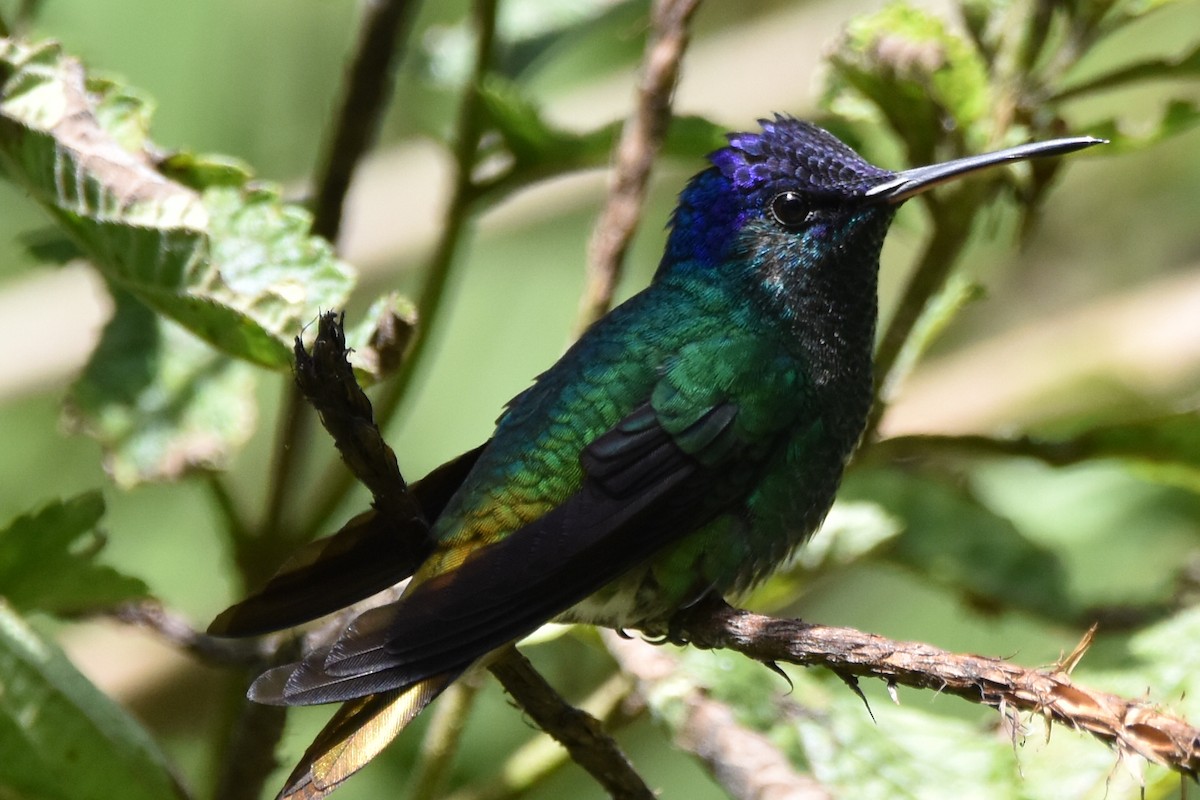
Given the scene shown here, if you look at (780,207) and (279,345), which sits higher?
(279,345)

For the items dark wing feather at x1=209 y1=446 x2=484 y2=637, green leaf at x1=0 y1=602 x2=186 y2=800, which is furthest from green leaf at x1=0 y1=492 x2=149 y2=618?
dark wing feather at x1=209 y1=446 x2=484 y2=637

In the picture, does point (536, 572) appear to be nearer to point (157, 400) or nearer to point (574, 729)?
point (574, 729)

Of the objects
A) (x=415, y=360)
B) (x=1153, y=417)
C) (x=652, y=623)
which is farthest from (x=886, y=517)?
(x=415, y=360)

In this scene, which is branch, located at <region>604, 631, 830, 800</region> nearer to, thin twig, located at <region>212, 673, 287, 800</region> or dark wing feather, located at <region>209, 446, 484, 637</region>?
dark wing feather, located at <region>209, 446, 484, 637</region>

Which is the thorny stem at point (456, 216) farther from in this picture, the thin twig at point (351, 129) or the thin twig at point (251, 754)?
the thin twig at point (251, 754)

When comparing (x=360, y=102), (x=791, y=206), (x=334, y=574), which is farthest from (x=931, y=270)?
(x=334, y=574)

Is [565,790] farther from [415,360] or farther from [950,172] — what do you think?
[950,172]

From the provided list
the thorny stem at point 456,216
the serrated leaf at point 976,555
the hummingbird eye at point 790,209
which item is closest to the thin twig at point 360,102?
the thorny stem at point 456,216
